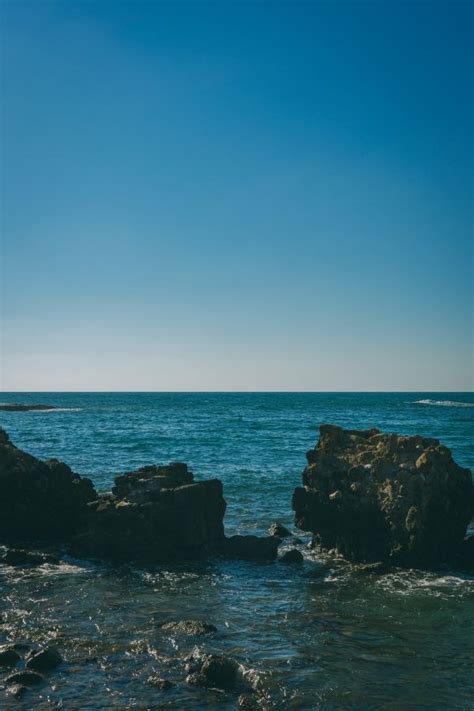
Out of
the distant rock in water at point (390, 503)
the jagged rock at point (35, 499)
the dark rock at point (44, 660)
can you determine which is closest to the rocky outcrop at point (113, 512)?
the jagged rock at point (35, 499)

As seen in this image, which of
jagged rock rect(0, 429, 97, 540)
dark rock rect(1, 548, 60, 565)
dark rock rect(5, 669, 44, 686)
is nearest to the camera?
dark rock rect(5, 669, 44, 686)

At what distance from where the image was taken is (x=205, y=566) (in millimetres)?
20422

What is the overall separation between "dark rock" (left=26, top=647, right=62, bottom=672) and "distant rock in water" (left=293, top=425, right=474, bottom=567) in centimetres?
1216

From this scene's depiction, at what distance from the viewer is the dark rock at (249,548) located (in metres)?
21.3

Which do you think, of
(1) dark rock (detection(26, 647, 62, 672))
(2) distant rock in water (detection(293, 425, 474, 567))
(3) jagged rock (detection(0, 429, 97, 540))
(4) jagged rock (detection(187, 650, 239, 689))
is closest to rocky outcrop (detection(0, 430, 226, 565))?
(3) jagged rock (detection(0, 429, 97, 540))

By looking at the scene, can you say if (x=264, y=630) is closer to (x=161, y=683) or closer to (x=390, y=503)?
(x=161, y=683)

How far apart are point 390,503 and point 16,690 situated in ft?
47.3

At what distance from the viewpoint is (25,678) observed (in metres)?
11.7

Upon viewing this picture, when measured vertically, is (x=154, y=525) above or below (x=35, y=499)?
below

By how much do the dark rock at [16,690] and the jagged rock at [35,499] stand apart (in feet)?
40.4

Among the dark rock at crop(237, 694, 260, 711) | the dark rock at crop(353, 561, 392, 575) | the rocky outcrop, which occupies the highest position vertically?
the rocky outcrop

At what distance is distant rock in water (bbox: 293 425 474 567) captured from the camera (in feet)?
68.5

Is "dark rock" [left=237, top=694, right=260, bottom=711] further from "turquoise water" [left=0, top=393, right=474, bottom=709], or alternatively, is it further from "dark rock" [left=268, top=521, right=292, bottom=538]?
"dark rock" [left=268, top=521, right=292, bottom=538]

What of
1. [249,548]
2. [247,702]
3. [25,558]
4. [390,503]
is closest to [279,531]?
[249,548]
